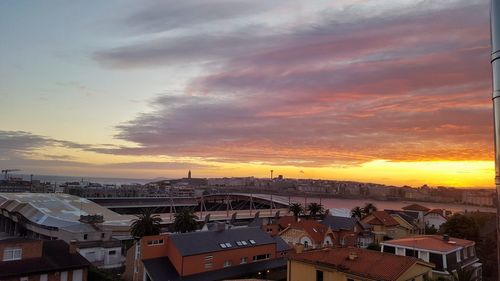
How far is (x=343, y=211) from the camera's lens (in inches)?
3548

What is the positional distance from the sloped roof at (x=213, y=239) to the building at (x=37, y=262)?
8.01 metres

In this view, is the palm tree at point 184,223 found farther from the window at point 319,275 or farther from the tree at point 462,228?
the tree at point 462,228

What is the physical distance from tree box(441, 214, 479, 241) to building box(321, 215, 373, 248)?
11.5 m

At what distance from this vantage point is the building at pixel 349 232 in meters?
55.1

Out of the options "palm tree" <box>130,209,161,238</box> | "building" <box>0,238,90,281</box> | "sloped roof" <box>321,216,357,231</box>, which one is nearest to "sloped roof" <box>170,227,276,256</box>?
"building" <box>0,238,90,281</box>

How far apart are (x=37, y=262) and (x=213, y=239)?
48.4ft

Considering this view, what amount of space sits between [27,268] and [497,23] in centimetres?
3307

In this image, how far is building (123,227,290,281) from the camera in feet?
108

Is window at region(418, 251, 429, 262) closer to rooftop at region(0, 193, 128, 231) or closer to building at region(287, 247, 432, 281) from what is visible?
building at region(287, 247, 432, 281)

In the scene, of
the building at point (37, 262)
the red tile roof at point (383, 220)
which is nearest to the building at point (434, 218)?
the red tile roof at point (383, 220)

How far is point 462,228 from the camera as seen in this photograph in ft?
183

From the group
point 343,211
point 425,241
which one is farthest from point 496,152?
point 343,211

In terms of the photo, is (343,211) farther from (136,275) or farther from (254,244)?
(136,275)

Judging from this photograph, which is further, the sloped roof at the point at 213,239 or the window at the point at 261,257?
the window at the point at 261,257
